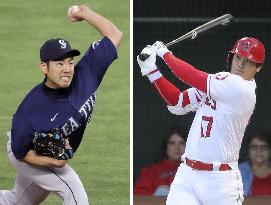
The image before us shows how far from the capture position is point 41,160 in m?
6.59

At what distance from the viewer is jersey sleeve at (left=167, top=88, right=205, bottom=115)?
679cm

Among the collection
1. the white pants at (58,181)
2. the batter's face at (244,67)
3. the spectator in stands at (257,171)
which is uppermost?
the batter's face at (244,67)

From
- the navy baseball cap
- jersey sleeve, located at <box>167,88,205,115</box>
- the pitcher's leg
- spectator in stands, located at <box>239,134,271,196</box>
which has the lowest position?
spectator in stands, located at <box>239,134,271,196</box>

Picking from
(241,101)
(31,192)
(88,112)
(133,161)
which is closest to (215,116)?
(241,101)

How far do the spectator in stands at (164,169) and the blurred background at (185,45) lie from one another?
0.24 meters

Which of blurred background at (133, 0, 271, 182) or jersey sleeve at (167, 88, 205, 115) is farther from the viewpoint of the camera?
blurred background at (133, 0, 271, 182)

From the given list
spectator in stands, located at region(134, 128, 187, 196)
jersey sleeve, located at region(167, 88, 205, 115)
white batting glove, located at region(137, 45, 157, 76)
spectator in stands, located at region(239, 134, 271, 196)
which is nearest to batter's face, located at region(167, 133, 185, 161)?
spectator in stands, located at region(134, 128, 187, 196)

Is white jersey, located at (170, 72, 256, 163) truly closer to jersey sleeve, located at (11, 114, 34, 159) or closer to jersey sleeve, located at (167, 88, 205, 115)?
jersey sleeve, located at (167, 88, 205, 115)

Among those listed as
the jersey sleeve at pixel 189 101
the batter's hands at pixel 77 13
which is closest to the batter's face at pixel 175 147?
the jersey sleeve at pixel 189 101

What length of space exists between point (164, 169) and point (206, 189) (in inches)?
135

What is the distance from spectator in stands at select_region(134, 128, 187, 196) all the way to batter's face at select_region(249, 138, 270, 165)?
67 centimetres

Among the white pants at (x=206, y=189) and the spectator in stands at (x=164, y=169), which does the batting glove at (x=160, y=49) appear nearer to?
the white pants at (x=206, y=189)

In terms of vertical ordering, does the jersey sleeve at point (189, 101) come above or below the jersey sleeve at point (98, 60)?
below

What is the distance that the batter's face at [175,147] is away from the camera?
9.68 m
